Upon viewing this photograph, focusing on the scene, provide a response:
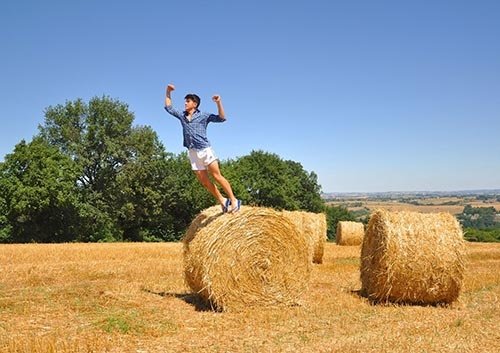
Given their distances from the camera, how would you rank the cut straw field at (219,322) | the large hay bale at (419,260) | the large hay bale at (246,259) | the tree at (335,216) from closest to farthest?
the cut straw field at (219,322) → the large hay bale at (246,259) → the large hay bale at (419,260) → the tree at (335,216)

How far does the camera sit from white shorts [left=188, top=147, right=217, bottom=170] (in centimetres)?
876

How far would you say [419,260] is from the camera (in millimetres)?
9320

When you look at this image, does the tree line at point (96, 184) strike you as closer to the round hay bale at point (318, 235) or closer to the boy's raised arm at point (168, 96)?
the round hay bale at point (318, 235)

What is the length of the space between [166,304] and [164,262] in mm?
7432

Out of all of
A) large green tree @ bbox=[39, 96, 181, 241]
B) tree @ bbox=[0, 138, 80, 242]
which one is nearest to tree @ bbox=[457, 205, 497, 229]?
large green tree @ bbox=[39, 96, 181, 241]

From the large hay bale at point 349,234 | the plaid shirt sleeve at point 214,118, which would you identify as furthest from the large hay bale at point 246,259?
the large hay bale at point 349,234

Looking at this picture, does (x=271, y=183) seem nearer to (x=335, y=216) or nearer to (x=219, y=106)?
(x=335, y=216)

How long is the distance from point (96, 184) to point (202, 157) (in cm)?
3444

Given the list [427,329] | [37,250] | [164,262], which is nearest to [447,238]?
[427,329]

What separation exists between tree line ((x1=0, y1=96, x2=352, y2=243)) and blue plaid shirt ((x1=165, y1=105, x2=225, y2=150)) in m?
27.1

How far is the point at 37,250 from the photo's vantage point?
62.5 feet

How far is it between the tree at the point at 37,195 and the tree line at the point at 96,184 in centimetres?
6

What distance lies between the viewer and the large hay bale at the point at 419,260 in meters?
9.28

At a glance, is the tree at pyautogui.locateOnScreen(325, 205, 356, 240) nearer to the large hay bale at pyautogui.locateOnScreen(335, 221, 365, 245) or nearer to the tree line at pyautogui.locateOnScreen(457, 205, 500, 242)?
the tree line at pyautogui.locateOnScreen(457, 205, 500, 242)
